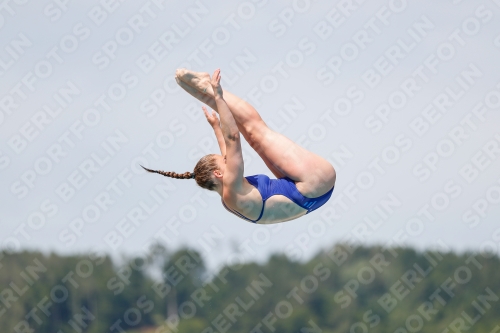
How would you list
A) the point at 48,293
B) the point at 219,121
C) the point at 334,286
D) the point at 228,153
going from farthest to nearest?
the point at 334,286, the point at 48,293, the point at 219,121, the point at 228,153

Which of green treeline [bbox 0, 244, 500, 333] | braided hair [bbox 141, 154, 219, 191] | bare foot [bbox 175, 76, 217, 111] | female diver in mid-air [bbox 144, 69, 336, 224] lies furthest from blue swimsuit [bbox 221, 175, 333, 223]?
green treeline [bbox 0, 244, 500, 333]

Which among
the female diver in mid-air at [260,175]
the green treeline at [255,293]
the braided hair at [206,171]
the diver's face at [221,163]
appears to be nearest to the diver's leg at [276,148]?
the female diver in mid-air at [260,175]

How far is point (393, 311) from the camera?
86.4 metres

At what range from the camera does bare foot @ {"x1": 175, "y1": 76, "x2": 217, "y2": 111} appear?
15.5m

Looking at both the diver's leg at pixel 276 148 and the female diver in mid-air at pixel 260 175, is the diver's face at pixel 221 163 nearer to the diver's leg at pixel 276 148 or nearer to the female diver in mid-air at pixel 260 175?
the female diver in mid-air at pixel 260 175

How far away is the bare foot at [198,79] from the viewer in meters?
15.4

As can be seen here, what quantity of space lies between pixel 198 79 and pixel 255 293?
7637cm

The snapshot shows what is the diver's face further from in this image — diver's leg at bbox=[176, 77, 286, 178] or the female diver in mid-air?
diver's leg at bbox=[176, 77, 286, 178]

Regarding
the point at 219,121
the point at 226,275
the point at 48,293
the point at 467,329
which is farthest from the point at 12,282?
the point at 219,121

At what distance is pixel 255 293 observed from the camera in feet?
298

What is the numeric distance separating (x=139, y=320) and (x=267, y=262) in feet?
40.3

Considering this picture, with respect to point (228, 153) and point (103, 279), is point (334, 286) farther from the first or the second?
point (228, 153)

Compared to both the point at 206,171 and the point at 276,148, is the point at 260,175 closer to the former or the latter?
the point at 276,148

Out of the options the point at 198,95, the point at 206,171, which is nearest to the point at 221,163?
the point at 206,171
